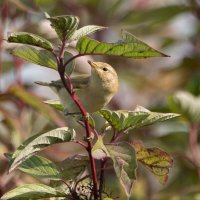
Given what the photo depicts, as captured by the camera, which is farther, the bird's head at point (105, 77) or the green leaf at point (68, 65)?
the bird's head at point (105, 77)

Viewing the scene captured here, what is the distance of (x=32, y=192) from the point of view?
977 millimetres

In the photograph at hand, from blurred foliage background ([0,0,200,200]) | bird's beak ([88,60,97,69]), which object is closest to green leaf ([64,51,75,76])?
bird's beak ([88,60,97,69])

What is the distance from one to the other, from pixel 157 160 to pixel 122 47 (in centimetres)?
25

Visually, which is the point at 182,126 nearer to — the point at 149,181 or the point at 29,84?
the point at 149,181

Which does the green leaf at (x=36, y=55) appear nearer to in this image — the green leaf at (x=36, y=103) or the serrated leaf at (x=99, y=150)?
the serrated leaf at (x=99, y=150)

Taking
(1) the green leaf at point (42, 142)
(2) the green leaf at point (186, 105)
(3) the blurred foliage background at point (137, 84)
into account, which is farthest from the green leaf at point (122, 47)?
(2) the green leaf at point (186, 105)

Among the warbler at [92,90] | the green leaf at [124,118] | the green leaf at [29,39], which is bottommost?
the green leaf at [124,118]

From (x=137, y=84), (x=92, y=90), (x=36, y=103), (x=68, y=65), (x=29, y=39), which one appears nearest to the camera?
(x=29, y=39)

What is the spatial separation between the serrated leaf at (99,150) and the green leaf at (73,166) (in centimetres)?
12

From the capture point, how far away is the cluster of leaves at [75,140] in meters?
0.90

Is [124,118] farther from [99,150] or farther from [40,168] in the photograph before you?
[40,168]

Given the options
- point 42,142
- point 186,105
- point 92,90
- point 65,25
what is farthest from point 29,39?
point 186,105

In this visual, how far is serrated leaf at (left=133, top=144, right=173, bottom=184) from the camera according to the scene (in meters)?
1.04

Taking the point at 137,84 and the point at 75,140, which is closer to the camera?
the point at 75,140
